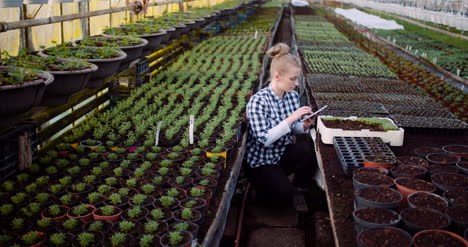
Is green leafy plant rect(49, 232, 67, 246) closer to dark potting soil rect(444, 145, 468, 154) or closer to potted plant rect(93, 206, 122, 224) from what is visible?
potted plant rect(93, 206, 122, 224)

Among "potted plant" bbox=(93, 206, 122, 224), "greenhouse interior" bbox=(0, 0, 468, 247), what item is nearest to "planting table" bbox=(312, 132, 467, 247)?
"greenhouse interior" bbox=(0, 0, 468, 247)

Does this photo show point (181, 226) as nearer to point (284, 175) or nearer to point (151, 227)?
point (151, 227)

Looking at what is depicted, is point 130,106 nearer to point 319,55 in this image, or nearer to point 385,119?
point 385,119

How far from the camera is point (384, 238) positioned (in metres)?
2.19

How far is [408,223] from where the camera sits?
89.4 inches

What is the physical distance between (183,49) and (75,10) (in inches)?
131

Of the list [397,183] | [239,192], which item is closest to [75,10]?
[239,192]

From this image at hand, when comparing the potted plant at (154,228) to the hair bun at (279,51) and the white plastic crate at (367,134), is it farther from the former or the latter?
the hair bun at (279,51)

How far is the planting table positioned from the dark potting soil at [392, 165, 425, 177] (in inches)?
13.1

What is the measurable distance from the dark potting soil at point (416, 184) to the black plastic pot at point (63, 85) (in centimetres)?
252

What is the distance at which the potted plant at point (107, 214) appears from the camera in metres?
2.62

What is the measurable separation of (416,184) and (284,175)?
1492 millimetres

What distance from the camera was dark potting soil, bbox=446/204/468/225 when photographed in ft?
7.54

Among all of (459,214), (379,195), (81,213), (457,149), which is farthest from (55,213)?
(457,149)
